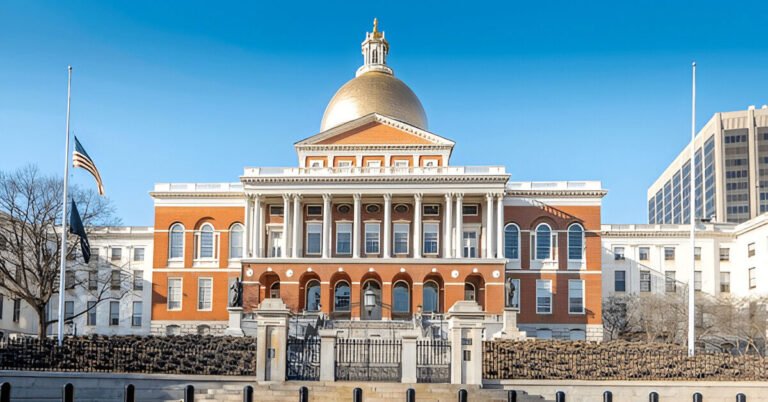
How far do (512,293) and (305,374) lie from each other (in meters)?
34.9

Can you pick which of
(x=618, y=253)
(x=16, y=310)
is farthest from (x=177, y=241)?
(x=618, y=253)

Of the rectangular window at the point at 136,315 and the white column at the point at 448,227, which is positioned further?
the rectangular window at the point at 136,315

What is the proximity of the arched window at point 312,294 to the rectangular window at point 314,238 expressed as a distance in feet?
7.60

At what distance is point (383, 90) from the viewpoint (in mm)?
71438

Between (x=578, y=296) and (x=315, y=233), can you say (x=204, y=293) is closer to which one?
(x=315, y=233)

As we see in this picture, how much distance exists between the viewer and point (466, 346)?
26766mm

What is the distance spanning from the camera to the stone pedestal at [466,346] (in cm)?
2662

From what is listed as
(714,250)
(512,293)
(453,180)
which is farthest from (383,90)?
(714,250)

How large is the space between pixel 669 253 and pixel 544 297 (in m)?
17.4

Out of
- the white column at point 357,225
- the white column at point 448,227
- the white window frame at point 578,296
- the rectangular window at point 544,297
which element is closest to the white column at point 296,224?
the white column at point 357,225

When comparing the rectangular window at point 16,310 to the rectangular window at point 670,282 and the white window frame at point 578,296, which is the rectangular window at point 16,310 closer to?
the white window frame at point 578,296

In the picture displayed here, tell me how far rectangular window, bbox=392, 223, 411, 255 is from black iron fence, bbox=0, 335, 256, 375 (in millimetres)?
32422

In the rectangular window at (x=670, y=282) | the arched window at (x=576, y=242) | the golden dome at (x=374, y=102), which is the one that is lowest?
the rectangular window at (x=670, y=282)

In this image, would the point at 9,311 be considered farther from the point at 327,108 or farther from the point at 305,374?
the point at 305,374
